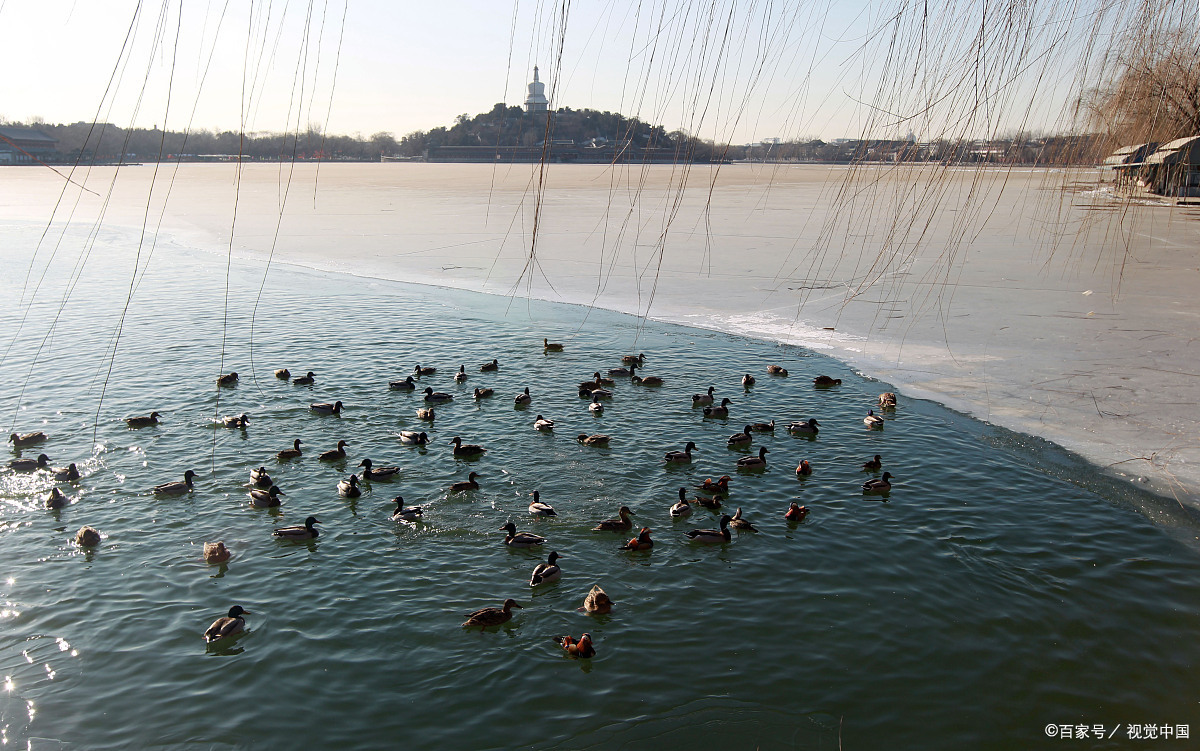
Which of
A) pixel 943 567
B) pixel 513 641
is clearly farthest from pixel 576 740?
pixel 943 567

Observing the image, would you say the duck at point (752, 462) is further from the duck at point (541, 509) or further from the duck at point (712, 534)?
the duck at point (541, 509)

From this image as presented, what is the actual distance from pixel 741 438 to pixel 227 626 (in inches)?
273

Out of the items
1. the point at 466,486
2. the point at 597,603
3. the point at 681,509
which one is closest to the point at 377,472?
the point at 466,486

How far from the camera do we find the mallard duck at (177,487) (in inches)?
359

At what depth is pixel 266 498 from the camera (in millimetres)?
8977

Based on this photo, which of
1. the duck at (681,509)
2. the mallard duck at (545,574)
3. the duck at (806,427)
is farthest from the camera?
the duck at (806,427)

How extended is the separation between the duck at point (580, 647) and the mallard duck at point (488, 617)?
1.94ft

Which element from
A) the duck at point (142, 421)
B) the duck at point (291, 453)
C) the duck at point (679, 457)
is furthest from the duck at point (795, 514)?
the duck at point (142, 421)

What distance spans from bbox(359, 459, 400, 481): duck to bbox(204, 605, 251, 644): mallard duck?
3.11 metres

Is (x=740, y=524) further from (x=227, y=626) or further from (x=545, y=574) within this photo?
(x=227, y=626)

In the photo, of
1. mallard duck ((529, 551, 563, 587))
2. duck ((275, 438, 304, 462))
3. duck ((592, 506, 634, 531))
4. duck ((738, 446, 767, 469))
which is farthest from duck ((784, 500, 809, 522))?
duck ((275, 438, 304, 462))

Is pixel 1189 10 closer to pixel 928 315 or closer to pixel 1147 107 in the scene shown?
pixel 1147 107

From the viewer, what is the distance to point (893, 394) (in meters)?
12.3

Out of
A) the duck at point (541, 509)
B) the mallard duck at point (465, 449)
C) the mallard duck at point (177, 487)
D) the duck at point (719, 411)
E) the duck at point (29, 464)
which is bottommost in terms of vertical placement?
the duck at point (29, 464)
